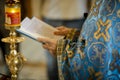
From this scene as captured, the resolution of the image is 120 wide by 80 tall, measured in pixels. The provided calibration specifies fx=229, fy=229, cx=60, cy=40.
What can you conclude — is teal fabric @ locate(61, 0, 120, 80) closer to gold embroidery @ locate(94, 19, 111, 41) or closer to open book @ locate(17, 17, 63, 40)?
gold embroidery @ locate(94, 19, 111, 41)

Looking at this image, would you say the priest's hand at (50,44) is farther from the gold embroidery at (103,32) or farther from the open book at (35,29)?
the gold embroidery at (103,32)

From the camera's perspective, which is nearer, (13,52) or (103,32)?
(103,32)

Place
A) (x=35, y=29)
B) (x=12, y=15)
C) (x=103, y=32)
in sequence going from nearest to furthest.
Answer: (x=103, y=32)
(x=12, y=15)
(x=35, y=29)

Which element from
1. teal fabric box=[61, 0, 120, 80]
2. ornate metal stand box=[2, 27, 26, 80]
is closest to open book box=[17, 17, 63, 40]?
ornate metal stand box=[2, 27, 26, 80]

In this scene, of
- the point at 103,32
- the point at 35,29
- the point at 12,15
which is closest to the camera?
the point at 103,32

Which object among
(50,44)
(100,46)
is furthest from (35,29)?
(100,46)

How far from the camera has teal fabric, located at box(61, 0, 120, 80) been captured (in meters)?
0.80

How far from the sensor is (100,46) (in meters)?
0.83

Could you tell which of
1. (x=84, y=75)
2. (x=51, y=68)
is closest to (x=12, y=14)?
(x=84, y=75)

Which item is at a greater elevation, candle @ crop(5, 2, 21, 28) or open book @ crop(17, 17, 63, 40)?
candle @ crop(5, 2, 21, 28)

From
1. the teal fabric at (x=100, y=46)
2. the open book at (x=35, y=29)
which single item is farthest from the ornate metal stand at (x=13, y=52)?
the teal fabric at (x=100, y=46)

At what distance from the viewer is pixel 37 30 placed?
119 cm

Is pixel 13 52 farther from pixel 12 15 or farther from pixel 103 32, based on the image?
pixel 103 32

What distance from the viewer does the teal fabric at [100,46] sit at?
2.63 feet
